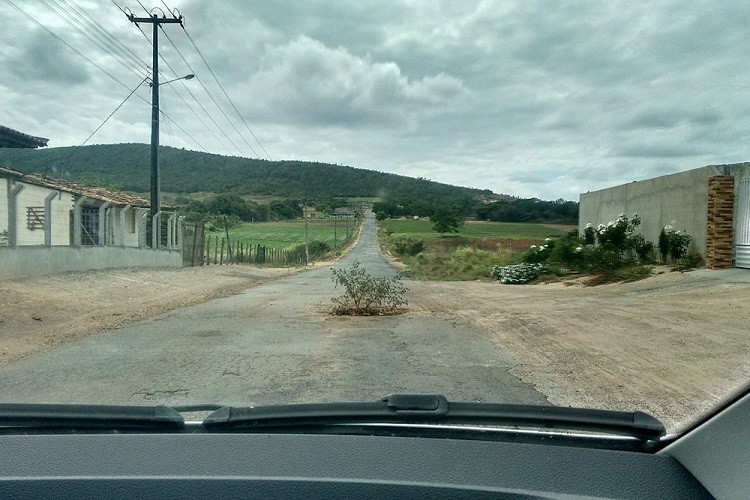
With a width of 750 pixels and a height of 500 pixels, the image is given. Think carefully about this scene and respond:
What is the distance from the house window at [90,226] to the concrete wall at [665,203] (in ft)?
56.6

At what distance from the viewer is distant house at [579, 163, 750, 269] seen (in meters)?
17.6

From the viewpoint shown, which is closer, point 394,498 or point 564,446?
point 394,498

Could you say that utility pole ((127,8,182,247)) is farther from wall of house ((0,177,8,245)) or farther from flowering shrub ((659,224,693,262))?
flowering shrub ((659,224,693,262))

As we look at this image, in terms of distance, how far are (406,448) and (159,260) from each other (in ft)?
96.9

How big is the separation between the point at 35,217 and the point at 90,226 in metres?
3.83

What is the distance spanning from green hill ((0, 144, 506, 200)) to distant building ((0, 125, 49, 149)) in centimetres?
891

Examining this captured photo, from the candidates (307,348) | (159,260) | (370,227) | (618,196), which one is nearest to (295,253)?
(159,260)

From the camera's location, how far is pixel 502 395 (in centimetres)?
650

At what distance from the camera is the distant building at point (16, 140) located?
15.5m

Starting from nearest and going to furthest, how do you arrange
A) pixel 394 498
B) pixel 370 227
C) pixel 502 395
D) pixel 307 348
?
pixel 394 498 → pixel 502 395 → pixel 307 348 → pixel 370 227

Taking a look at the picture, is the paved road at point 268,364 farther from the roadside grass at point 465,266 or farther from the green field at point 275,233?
the green field at point 275,233

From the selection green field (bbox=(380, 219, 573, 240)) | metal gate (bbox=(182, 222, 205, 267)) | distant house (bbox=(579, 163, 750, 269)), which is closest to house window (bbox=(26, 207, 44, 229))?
metal gate (bbox=(182, 222, 205, 267))

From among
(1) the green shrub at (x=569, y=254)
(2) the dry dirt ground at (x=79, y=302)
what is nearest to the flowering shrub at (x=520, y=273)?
(1) the green shrub at (x=569, y=254)

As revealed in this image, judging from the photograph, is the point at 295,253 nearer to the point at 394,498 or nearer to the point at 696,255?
the point at 696,255
